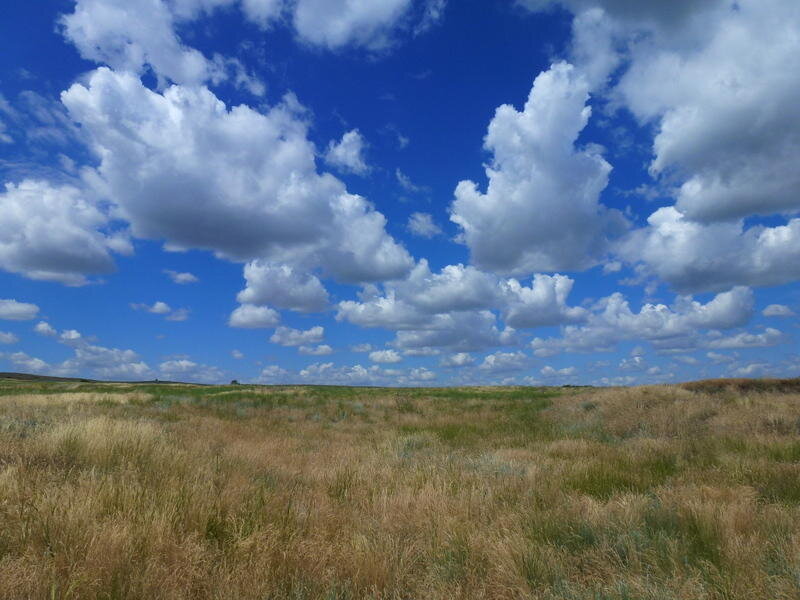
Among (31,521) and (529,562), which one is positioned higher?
(31,521)

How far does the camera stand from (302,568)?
387 centimetres

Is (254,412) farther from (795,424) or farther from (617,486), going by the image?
(795,424)

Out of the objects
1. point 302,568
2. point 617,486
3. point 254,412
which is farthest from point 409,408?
point 302,568

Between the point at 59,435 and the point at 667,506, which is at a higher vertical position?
the point at 59,435

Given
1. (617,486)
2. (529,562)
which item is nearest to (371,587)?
(529,562)

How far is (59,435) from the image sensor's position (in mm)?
7418

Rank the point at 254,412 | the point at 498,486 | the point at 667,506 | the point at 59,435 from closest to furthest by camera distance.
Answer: the point at 667,506 < the point at 498,486 < the point at 59,435 < the point at 254,412

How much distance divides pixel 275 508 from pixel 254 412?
18.1 meters

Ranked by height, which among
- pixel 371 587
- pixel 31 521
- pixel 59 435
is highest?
pixel 59 435

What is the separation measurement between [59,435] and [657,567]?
853 cm

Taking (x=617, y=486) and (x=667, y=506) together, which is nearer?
(x=667, y=506)

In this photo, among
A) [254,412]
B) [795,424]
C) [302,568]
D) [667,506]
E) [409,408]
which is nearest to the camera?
[302,568]

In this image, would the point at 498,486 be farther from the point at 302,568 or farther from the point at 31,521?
the point at 31,521

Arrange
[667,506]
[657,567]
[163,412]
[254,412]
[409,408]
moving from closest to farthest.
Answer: [657,567] → [667,506] → [163,412] → [254,412] → [409,408]
